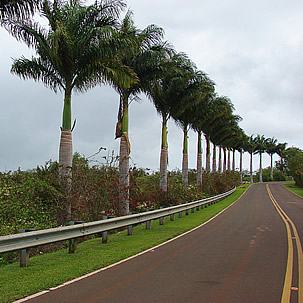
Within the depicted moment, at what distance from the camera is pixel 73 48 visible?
21016mm

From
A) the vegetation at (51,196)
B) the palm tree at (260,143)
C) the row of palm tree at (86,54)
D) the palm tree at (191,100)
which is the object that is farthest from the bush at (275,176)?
the vegetation at (51,196)

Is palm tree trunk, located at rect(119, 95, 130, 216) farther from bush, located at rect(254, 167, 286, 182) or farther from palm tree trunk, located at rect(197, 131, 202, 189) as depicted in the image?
bush, located at rect(254, 167, 286, 182)

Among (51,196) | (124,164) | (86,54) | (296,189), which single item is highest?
(86,54)

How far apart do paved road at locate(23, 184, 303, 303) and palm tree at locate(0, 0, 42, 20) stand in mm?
8750

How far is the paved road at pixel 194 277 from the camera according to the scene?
8461mm

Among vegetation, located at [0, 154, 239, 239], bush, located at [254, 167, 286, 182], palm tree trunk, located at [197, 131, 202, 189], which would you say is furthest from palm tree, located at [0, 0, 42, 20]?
bush, located at [254, 167, 286, 182]

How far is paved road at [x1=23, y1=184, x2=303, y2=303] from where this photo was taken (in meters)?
8.46

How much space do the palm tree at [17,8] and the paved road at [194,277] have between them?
875 cm

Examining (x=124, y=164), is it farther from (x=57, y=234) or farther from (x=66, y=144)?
(x=57, y=234)

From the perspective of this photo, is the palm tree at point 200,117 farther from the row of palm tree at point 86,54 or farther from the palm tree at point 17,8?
the palm tree at point 17,8

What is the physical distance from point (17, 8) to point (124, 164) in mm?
11696

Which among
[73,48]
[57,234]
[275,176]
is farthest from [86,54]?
[275,176]

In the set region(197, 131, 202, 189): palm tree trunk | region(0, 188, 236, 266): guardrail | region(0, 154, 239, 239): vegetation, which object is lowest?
region(0, 188, 236, 266): guardrail

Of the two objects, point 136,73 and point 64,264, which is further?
point 136,73
